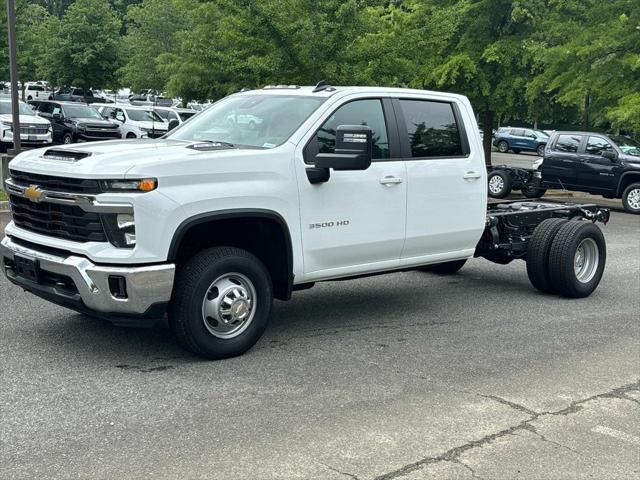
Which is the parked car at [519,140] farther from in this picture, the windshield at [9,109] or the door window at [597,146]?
the windshield at [9,109]

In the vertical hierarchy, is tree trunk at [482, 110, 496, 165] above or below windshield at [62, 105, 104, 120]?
below

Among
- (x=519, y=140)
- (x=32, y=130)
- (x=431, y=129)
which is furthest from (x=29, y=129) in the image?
(x=519, y=140)

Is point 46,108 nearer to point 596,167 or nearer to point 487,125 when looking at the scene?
point 487,125

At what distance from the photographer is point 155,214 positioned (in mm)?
5246

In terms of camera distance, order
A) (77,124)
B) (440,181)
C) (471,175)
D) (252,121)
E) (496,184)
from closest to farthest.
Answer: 1. (252,121)
2. (440,181)
3. (471,175)
4. (496,184)
5. (77,124)

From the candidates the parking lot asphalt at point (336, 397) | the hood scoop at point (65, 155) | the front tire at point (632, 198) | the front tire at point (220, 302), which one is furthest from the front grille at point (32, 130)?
the front tire at point (220, 302)

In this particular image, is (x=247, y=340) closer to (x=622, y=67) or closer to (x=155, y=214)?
(x=155, y=214)

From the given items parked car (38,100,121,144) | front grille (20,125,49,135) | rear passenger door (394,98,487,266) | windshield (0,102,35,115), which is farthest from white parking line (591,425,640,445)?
parked car (38,100,121,144)

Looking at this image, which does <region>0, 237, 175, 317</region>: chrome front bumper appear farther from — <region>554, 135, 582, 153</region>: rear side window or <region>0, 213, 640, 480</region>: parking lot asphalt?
<region>554, 135, 582, 153</region>: rear side window

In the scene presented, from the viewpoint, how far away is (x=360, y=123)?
6680 millimetres

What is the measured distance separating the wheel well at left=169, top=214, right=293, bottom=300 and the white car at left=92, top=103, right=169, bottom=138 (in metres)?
22.7

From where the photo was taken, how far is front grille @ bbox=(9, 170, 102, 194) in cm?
530

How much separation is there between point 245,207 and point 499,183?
14.5 metres

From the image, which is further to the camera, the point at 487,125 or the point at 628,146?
the point at 487,125
